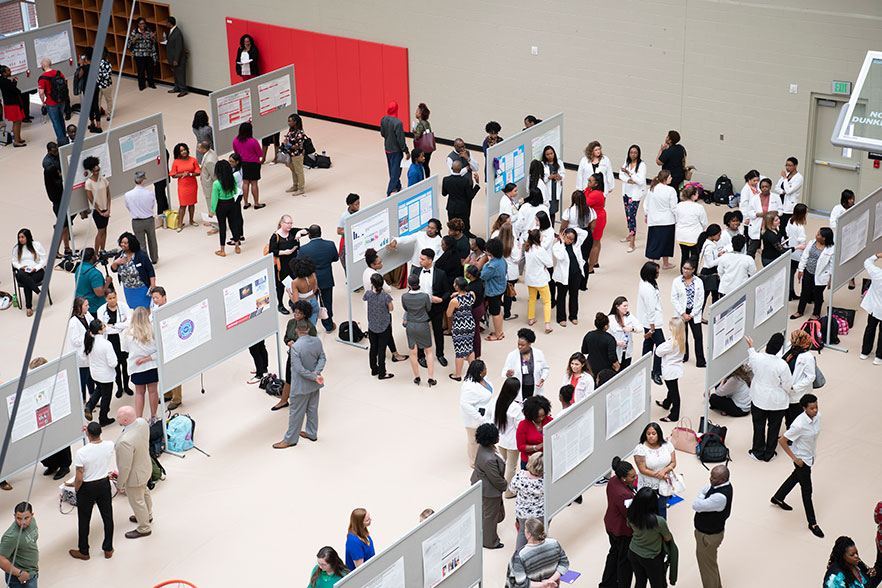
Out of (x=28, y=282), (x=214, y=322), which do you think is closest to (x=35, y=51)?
(x=28, y=282)

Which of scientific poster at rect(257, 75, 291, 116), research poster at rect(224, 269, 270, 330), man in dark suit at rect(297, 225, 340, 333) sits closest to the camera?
research poster at rect(224, 269, 270, 330)

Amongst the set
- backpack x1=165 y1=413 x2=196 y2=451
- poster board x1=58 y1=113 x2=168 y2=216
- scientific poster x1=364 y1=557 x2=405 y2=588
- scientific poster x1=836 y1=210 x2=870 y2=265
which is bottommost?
backpack x1=165 y1=413 x2=196 y2=451

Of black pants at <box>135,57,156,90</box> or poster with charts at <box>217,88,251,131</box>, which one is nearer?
poster with charts at <box>217,88,251,131</box>

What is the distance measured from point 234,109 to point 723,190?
8.03 meters

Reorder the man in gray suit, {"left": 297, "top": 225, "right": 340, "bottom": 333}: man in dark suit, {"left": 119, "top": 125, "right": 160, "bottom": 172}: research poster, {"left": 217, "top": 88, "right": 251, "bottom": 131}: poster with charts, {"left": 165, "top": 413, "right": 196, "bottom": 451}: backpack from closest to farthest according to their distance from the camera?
1. the man in gray suit
2. {"left": 165, "top": 413, "right": 196, "bottom": 451}: backpack
3. {"left": 297, "top": 225, "right": 340, "bottom": 333}: man in dark suit
4. {"left": 119, "top": 125, "right": 160, "bottom": 172}: research poster
5. {"left": 217, "top": 88, "right": 251, "bottom": 131}: poster with charts

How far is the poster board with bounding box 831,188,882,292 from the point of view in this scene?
41.5 ft

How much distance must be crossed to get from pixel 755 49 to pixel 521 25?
409 cm

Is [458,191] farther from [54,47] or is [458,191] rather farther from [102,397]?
[54,47]

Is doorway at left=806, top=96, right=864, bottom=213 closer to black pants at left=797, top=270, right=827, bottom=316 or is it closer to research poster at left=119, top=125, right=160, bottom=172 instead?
black pants at left=797, top=270, right=827, bottom=316

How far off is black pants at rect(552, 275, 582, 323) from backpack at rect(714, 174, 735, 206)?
4.12 m

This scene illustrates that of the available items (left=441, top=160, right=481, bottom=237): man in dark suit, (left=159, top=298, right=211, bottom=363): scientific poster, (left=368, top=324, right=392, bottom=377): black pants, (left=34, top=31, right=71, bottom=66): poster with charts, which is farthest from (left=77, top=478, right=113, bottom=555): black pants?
(left=34, top=31, right=71, bottom=66): poster with charts

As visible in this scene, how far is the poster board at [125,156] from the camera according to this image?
612 inches

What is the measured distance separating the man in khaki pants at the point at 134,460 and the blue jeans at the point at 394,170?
848cm

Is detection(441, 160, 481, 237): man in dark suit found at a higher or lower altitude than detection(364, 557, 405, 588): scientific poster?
higher
